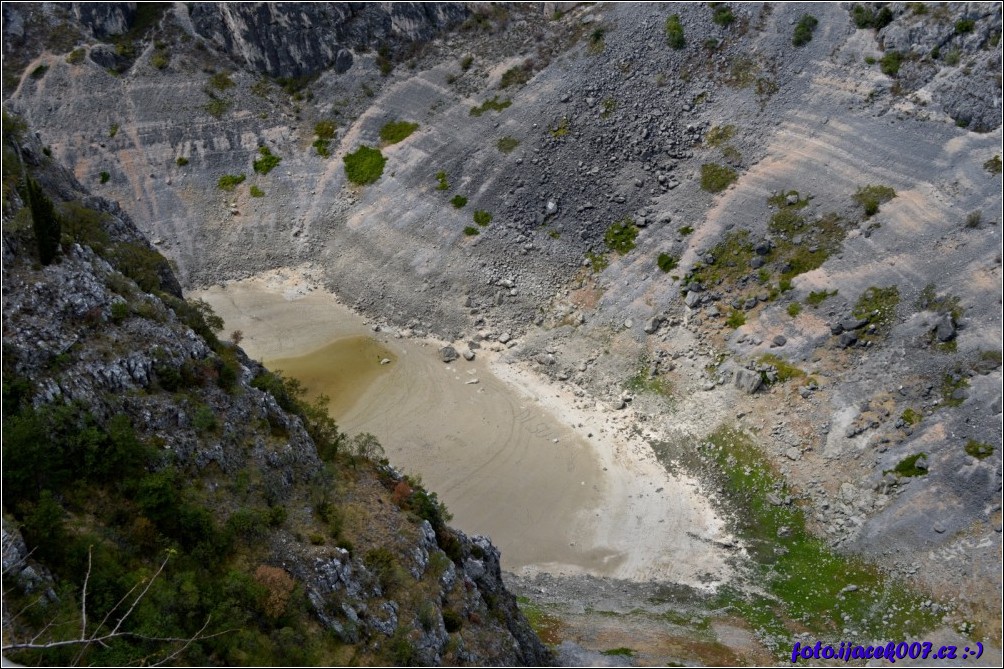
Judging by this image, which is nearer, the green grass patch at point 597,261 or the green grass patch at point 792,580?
the green grass patch at point 792,580

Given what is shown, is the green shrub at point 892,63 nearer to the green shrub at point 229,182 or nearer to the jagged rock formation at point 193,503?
the jagged rock formation at point 193,503

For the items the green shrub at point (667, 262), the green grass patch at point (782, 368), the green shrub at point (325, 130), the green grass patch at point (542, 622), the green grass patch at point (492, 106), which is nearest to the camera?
the green grass patch at point (542, 622)

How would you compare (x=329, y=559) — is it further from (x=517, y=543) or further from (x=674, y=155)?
(x=674, y=155)

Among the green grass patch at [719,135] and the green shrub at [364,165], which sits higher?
the green shrub at [364,165]

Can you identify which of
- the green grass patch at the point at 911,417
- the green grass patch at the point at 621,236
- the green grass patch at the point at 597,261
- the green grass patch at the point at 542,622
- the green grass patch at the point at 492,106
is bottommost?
the green grass patch at the point at 542,622

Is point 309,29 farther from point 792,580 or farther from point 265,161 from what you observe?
point 792,580

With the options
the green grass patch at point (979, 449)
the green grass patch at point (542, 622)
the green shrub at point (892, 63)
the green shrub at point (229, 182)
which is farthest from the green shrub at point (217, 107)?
the green grass patch at point (979, 449)

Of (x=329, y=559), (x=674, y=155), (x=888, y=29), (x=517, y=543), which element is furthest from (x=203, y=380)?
(x=888, y=29)

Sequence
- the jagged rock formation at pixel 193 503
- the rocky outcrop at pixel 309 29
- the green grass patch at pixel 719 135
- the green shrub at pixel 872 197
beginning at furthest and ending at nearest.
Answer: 1. the rocky outcrop at pixel 309 29
2. the green grass patch at pixel 719 135
3. the green shrub at pixel 872 197
4. the jagged rock formation at pixel 193 503
